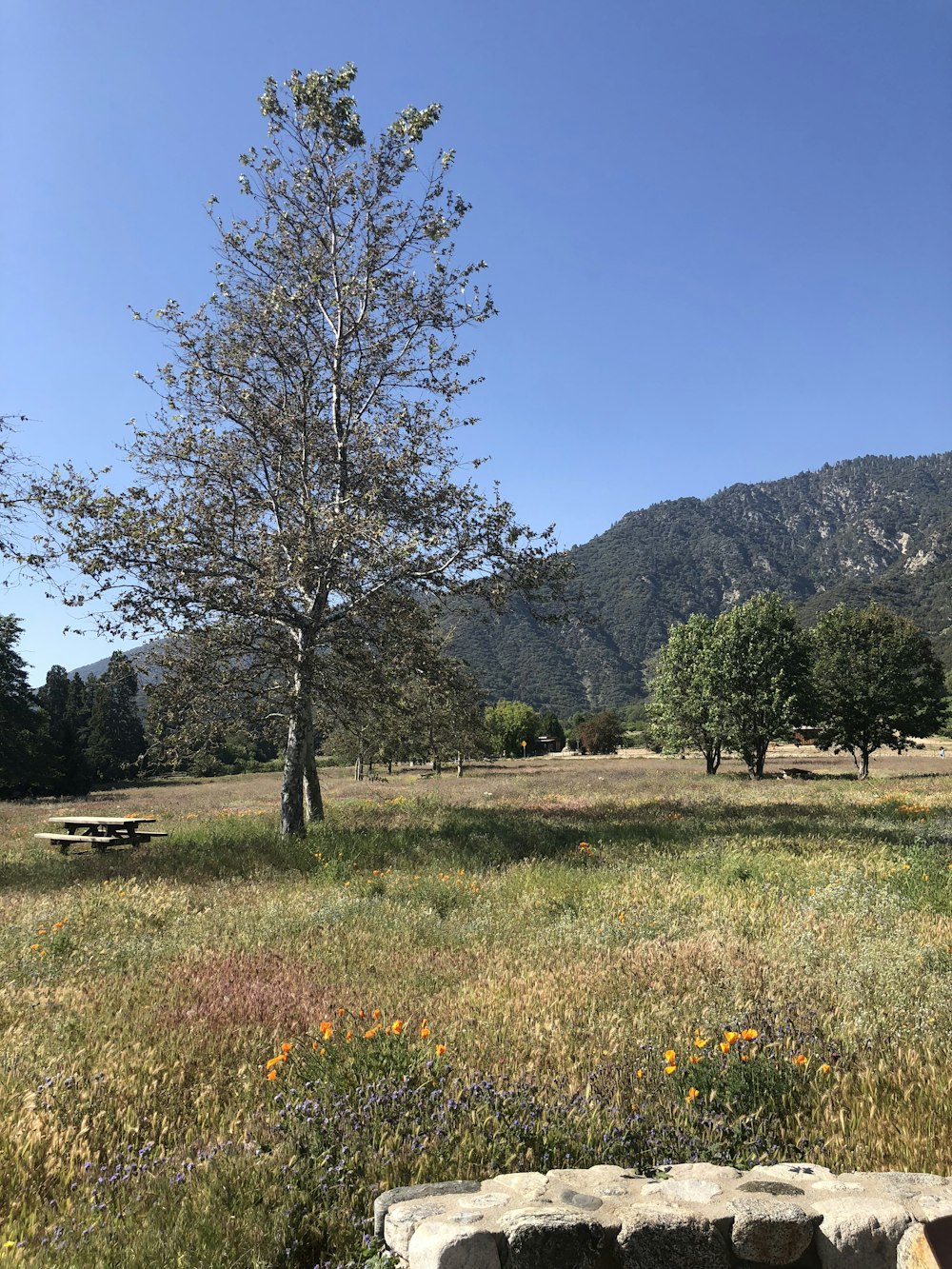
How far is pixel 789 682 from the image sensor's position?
36375mm

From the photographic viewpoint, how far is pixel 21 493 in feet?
38.7

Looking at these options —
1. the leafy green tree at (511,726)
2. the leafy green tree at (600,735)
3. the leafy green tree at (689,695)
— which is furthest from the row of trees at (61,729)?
the leafy green tree at (600,735)

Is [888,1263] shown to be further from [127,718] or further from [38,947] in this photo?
[127,718]

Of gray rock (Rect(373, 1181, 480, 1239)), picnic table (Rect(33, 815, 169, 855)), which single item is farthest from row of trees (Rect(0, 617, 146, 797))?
gray rock (Rect(373, 1181, 480, 1239))

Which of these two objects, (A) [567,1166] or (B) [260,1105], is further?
(B) [260,1105]

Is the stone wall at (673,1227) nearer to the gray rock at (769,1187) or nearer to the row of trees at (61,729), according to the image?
the gray rock at (769,1187)

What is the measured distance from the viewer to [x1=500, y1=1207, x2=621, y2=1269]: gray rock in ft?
8.34

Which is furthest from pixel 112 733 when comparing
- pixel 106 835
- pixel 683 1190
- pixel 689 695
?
pixel 683 1190

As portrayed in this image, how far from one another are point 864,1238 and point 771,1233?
34 cm

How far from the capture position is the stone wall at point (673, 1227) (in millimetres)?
2549

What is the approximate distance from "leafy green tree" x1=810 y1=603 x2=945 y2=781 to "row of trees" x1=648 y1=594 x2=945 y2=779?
0.05 meters

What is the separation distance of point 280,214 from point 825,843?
15824 mm

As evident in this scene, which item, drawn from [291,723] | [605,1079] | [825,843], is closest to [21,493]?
[291,723]

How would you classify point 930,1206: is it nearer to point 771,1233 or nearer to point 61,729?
point 771,1233
